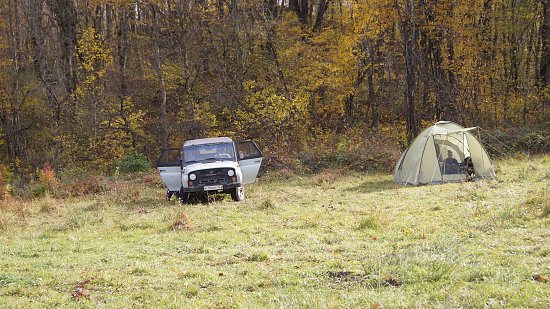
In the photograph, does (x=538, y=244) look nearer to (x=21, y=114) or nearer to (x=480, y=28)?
(x=480, y=28)

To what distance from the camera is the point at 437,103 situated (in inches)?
1091

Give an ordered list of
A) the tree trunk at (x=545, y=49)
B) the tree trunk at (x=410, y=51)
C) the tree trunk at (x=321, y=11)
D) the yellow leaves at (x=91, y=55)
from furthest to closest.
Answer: the tree trunk at (x=321, y=11) < the tree trunk at (x=545, y=49) < the yellow leaves at (x=91, y=55) < the tree trunk at (x=410, y=51)

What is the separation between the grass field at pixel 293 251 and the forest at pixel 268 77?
10819 mm

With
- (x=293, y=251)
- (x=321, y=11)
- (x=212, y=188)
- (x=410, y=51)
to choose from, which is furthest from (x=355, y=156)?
(x=321, y=11)

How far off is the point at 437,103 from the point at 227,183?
53.6ft

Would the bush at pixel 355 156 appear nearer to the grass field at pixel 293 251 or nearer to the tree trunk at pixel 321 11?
the grass field at pixel 293 251

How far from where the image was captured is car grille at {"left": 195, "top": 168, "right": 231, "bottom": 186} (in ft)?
49.8

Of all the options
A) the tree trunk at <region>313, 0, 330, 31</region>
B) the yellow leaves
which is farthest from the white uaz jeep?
the tree trunk at <region>313, 0, 330, 31</region>

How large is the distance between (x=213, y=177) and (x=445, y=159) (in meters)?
7.50

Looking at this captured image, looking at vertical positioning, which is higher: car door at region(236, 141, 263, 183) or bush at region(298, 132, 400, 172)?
car door at region(236, 141, 263, 183)

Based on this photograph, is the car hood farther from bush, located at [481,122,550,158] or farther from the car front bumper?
bush, located at [481,122,550,158]

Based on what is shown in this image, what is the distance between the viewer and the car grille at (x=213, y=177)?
15188mm

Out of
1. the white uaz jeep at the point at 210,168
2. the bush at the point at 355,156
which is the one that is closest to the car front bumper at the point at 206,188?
the white uaz jeep at the point at 210,168

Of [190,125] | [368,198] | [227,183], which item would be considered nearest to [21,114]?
[190,125]
